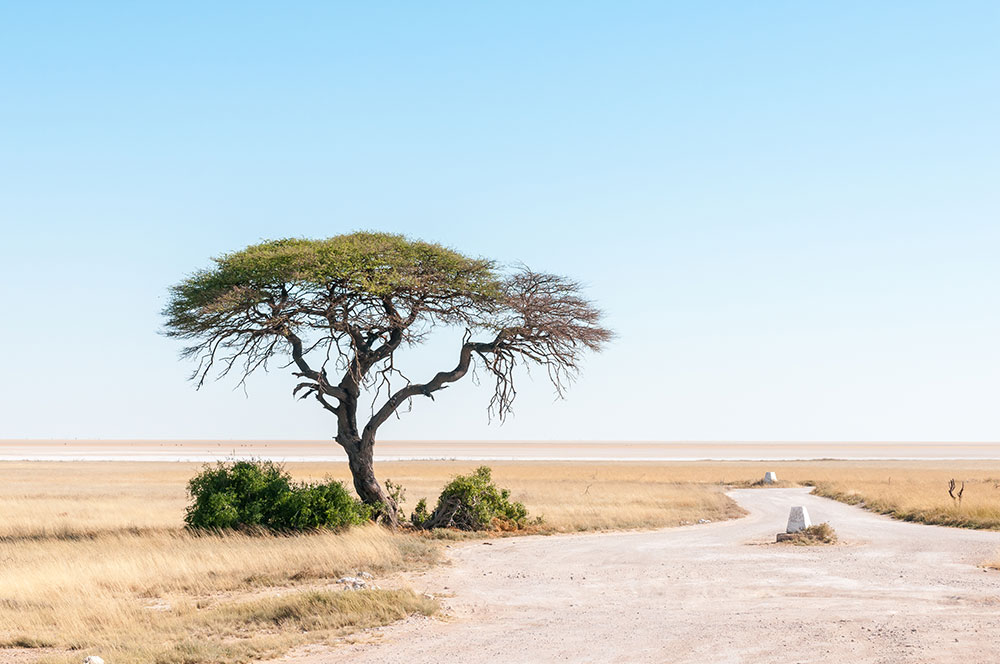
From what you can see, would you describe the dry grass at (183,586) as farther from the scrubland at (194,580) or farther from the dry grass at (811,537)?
the dry grass at (811,537)

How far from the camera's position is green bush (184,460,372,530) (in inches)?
1009

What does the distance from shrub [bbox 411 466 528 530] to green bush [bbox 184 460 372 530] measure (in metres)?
3.14

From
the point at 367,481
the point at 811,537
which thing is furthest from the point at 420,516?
the point at 811,537

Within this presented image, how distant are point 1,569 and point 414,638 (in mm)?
11440

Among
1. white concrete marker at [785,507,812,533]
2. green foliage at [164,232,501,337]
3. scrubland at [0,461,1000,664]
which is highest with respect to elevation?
green foliage at [164,232,501,337]

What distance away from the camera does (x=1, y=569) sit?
813 inches

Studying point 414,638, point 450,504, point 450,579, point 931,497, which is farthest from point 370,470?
point 931,497

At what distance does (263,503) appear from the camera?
85.7ft

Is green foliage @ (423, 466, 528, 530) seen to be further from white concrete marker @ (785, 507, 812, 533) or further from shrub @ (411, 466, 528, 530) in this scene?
white concrete marker @ (785, 507, 812, 533)

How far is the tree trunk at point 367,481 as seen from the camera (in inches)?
1121

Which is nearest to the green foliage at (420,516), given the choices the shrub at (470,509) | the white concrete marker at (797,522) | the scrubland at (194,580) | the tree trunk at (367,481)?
the shrub at (470,509)

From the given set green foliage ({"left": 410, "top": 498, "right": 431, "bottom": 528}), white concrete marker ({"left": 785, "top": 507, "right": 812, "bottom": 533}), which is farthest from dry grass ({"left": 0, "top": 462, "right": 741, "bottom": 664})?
white concrete marker ({"left": 785, "top": 507, "right": 812, "bottom": 533})

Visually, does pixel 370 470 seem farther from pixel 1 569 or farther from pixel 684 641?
pixel 684 641

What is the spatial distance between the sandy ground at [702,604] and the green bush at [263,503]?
11.4 ft
